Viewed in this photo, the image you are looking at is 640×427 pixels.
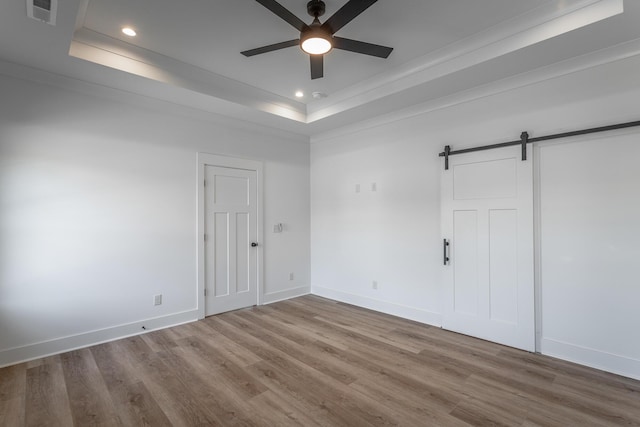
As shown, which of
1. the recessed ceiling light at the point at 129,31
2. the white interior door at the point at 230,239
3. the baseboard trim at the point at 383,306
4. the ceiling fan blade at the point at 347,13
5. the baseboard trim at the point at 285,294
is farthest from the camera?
the baseboard trim at the point at 285,294

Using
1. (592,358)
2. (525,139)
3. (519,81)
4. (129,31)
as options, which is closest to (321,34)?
(129,31)

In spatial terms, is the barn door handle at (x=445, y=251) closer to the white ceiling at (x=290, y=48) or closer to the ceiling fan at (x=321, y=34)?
the white ceiling at (x=290, y=48)

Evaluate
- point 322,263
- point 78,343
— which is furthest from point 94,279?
point 322,263

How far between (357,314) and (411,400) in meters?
2.04

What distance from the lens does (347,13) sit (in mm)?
2119

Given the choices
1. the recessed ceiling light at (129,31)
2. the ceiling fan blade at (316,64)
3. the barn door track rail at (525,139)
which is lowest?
the barn door track rail at (525,139)

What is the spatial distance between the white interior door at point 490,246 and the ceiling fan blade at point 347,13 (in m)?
2.20

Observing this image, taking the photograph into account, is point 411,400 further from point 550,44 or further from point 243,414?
point 550,44

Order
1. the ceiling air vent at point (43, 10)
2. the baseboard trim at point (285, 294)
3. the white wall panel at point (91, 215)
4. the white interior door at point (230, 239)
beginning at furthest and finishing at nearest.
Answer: the baseboard trim at point (285, 294), the white interior door at point (230, 239), the white wall panel at point (91, 215), the ceiling air vent at point (43, 10)

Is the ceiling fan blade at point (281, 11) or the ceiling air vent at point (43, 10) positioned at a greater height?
the ceiling air vent at point (43, 10)

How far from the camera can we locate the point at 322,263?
538 centimetres

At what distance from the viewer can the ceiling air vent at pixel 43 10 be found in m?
2.12

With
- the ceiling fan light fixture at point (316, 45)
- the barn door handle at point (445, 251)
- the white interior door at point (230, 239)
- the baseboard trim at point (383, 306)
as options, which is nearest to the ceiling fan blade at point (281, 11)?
the ceiling fan light fixture at point (316, 45)

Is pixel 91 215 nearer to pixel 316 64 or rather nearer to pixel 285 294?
pixel 316 64
